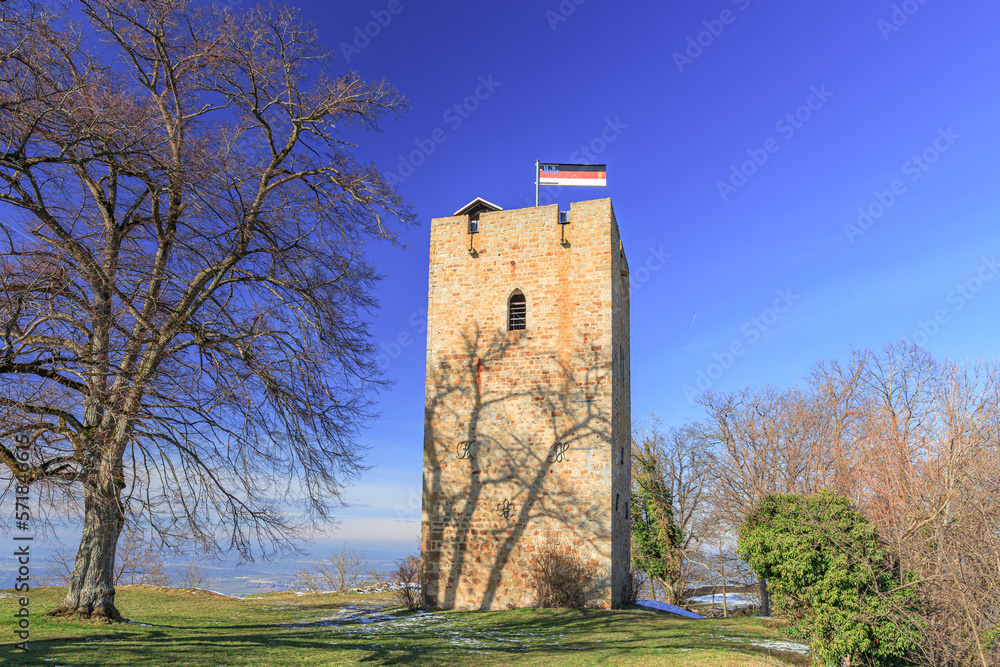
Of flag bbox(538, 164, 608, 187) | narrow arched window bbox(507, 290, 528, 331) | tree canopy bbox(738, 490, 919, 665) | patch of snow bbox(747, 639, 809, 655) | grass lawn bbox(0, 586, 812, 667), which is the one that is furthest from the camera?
flag bbox(538, 164, 608, 187)

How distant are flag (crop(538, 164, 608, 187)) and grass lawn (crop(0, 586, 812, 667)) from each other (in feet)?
35.6

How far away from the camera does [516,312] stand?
1608cm

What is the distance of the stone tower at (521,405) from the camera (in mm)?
14523

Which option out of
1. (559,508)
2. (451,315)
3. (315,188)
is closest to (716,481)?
(559,508)

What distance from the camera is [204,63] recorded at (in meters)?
10.6

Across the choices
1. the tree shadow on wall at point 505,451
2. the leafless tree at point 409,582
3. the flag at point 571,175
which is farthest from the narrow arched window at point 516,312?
the leafless tree at point 409,582

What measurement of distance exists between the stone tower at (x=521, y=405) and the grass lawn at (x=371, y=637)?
4.53 feet

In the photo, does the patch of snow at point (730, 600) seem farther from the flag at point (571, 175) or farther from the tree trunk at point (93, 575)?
the tree trunk at point (93, 575)

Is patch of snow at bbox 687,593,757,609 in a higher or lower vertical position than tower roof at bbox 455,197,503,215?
lower

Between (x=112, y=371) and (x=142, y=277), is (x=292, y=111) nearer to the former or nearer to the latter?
(x=142, y=277)

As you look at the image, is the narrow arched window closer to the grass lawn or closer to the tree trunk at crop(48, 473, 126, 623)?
the grass lawn

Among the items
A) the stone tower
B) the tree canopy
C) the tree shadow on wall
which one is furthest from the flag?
the tree canopy

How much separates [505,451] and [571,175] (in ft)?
25.4

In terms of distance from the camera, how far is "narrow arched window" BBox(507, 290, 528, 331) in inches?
627
